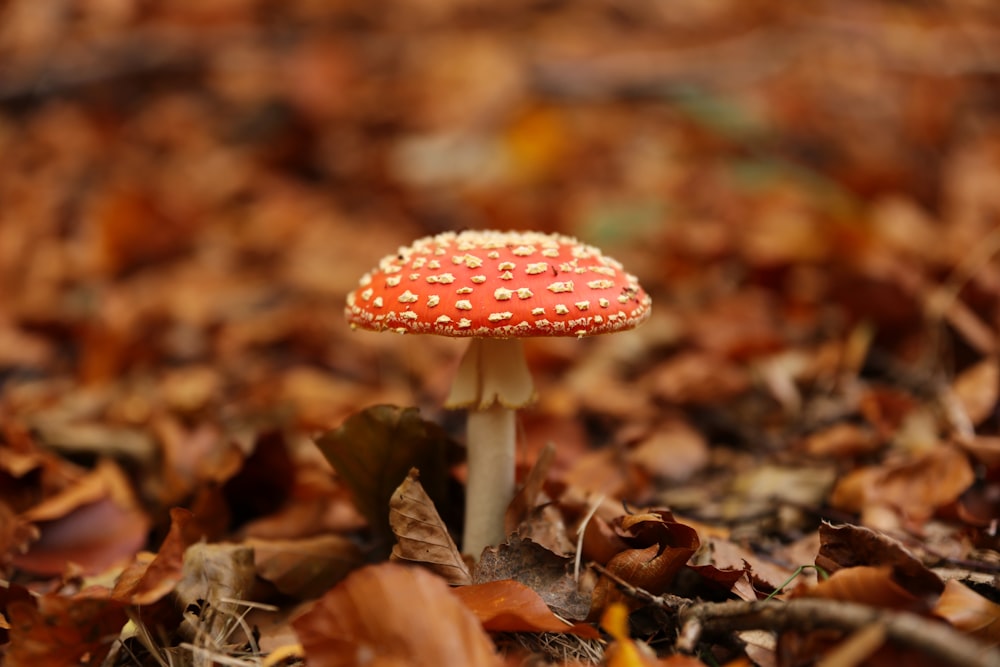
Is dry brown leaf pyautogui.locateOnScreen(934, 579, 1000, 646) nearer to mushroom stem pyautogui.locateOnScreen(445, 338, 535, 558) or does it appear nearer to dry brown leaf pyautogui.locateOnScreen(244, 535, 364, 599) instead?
mushroom stem pyautogui.locateOnScreen(445, 338, 535, 558)

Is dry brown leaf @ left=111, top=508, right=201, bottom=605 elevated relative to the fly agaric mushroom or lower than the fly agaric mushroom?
lower

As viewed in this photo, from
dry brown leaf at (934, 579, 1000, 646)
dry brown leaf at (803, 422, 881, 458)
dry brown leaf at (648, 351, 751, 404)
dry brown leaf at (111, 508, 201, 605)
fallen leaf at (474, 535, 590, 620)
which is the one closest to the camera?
dry brown leaf at (934, 579, 1000, 646)

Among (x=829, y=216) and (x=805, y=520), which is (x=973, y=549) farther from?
(x=829, y=216)

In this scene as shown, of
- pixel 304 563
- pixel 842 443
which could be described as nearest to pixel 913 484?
pixel 842 443

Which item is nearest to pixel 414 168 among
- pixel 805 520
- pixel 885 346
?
pixel 885 346

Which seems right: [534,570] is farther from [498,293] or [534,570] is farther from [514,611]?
[498,293]

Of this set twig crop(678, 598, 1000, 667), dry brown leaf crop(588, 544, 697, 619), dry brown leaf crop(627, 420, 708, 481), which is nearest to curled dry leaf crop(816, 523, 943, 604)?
twig crop(678, 598, 1000, 667)
